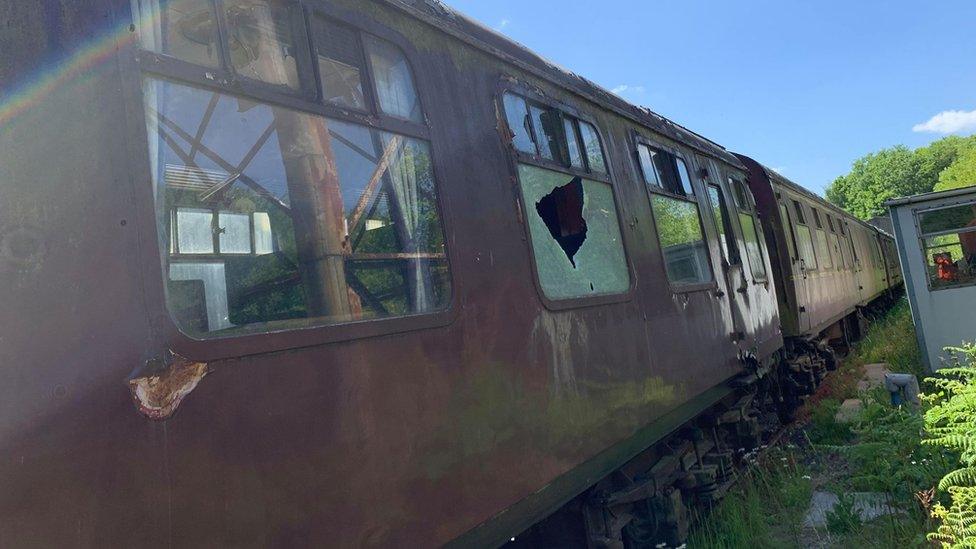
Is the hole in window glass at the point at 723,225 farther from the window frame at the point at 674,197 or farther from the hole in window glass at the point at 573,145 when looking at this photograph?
the hole in window glass at the point at 573,145

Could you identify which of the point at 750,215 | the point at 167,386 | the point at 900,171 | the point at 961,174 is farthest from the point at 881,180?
the point at 167,386

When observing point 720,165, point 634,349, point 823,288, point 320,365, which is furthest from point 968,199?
point 320,365

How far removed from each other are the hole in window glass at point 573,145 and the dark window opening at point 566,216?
0.11m

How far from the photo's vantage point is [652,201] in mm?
4449

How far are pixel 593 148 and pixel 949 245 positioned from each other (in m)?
7.64

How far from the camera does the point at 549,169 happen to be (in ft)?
10.9

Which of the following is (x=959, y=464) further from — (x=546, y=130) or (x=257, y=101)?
(x=257, y=101)

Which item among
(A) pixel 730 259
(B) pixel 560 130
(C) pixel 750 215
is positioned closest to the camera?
(B) pixel 560 130

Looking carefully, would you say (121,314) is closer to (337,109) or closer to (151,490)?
(151,490)

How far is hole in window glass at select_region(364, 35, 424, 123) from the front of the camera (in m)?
2.36

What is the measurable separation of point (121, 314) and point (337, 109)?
945 millimetres

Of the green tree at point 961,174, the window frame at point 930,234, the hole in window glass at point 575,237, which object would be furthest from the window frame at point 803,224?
the green tree at point 961,174

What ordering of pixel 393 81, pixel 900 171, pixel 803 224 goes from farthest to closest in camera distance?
pixel 900 171 → pixel 803 224 → pixel 393 81

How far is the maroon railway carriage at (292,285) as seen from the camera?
4.58 ft
